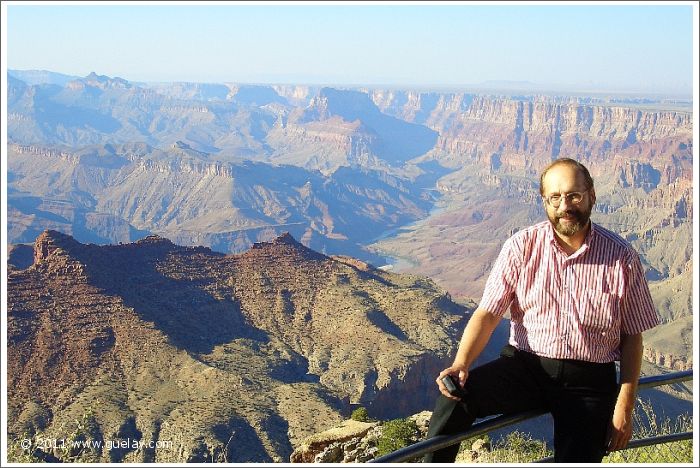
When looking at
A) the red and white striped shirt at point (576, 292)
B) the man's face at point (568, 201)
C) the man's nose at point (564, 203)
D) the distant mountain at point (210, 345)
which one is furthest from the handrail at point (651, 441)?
the distant mountain at point (210, 345)

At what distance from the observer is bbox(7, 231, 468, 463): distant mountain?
34.8m

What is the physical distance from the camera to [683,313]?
97438mm

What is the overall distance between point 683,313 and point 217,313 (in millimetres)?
69193

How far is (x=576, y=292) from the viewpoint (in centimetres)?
561

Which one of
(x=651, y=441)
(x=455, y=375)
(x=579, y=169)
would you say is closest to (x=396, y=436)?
(x=651, y=441)

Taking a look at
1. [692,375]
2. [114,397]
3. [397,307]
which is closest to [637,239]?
[397,307]

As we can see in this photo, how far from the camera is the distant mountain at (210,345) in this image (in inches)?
1369

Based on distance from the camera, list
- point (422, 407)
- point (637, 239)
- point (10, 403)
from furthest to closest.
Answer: point (637, 239), point (422, 407), point (10, 403)

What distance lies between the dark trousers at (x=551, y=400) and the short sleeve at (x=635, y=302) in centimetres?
38

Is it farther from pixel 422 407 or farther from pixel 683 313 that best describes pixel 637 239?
pixel 422 407

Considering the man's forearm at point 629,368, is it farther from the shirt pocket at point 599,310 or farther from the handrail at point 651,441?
the handrail at point 651,441

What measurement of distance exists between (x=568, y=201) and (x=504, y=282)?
0.77 meters

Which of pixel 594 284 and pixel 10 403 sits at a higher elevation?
pixel 594 284

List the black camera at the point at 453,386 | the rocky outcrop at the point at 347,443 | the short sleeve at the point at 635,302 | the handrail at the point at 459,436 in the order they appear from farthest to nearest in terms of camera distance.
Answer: the rocky outcrop at the point at 347,443 < the short sleeve at the point at 635,302 < the black camera at the point at 453,386 < the handrail at the point at 459,436
